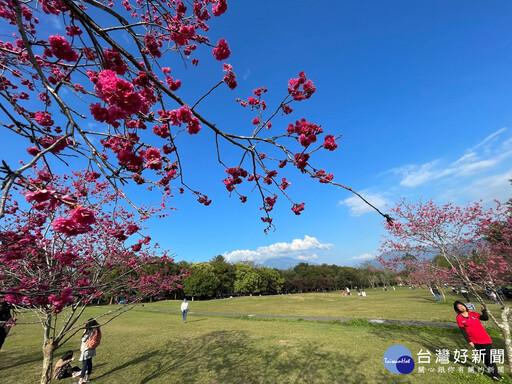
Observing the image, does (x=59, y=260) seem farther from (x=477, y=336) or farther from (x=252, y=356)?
(x=477, y=336)

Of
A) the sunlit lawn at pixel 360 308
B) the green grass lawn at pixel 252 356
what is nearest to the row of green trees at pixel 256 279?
the sunlit lawn at pixel 360 308

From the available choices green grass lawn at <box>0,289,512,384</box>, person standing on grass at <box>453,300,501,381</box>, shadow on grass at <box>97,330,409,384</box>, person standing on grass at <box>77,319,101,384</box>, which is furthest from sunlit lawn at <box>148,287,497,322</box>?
person standing on grass at <box>77,319,101,384</box>

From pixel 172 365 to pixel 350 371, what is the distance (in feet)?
17.4

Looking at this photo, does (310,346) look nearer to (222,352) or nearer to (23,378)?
(222,352)

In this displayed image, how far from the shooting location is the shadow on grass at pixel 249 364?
5898mm

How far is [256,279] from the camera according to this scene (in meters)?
50.5

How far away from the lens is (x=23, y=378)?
247 inches

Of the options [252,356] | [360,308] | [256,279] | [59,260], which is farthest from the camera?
[256,279]

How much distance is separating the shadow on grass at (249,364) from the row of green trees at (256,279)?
67.4ft

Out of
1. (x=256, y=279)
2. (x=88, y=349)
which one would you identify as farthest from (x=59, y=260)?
(x=256, y=279)

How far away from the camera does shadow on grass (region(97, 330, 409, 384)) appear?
5.90 metres

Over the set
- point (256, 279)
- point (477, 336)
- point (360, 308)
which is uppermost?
point (256, 279)

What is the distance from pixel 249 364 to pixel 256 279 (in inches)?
1806

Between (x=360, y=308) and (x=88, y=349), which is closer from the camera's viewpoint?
(x=88, y=349)
